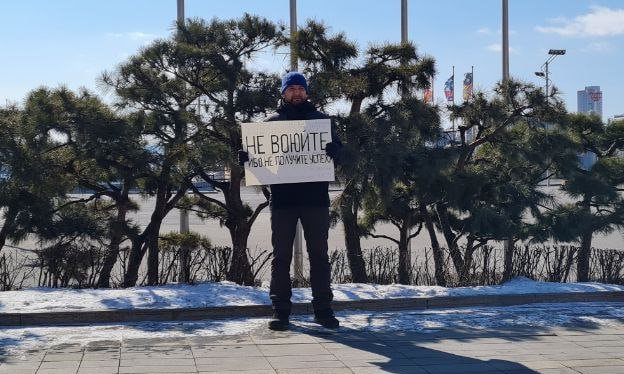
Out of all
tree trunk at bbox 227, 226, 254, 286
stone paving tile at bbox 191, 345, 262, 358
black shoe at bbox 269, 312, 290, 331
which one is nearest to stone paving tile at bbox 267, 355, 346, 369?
stone paving tile at bbox 191, 345, 262, 358

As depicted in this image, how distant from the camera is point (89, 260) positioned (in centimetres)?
909

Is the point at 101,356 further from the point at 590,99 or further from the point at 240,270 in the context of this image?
the point at 590,99

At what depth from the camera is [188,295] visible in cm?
785

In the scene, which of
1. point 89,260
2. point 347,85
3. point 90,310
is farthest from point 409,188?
point 90,310

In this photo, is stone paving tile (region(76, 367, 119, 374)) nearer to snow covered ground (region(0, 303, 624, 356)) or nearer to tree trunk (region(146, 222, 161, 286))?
snow covered ground (region(0, 303, 624, 356))

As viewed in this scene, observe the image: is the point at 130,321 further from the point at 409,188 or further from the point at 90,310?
the point at 409,188

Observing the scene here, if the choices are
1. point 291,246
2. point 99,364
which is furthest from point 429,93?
point 99,364

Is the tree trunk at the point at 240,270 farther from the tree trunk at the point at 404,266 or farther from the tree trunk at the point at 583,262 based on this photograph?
the tree trunk at the point at 583,262

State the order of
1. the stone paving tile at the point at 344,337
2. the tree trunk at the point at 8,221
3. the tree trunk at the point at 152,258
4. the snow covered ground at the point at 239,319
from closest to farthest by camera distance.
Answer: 1. the stone paving tile at the point at 344,337
2. the snow covered ground at the point at 239,319
3. the tree trunk at the point at 8,221
4. the tree trunk at the point at 152,258

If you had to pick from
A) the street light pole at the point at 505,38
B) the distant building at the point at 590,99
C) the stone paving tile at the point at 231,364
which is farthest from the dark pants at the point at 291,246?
the distant building at the point at 590,99

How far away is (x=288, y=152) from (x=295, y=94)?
0.50 meters

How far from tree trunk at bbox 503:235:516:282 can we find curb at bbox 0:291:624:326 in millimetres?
1242

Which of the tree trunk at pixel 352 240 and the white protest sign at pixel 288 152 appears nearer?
the white protest sign at pixel 288 152

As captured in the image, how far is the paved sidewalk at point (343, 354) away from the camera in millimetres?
5781
